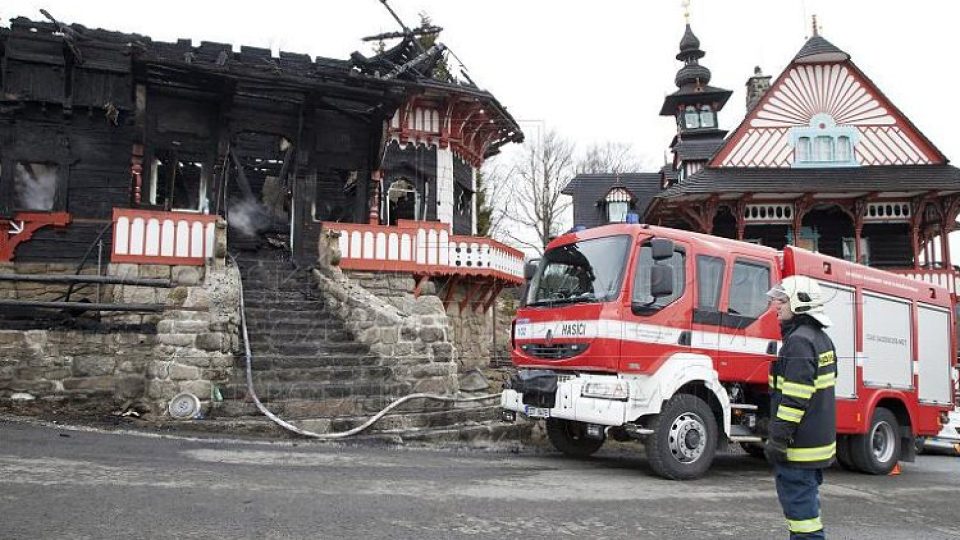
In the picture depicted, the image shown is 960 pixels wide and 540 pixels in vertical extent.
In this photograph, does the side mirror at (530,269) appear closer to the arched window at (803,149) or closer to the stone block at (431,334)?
the stone block at (431,334)

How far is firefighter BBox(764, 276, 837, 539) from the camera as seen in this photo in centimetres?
402

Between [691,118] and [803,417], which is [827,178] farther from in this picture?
[803,417]

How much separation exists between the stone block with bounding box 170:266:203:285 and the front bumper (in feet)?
25.5

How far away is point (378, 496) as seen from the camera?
18.8ft

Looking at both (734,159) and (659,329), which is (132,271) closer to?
(659,329)

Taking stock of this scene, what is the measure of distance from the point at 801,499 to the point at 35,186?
1671 centimetres

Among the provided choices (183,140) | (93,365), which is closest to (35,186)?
(183,140)

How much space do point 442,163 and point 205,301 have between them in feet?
36.4

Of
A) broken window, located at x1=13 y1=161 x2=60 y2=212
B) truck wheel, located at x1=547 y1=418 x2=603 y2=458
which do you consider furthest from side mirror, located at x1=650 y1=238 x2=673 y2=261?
broken window, located at x1=13 y1=161 x2=60 y2=212

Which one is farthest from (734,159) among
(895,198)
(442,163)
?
(442,163)

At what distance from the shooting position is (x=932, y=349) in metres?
10.0

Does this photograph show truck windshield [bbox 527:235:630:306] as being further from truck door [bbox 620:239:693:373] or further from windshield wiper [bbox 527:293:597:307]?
truck door [bbox 620:239:693:373]

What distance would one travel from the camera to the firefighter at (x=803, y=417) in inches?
158

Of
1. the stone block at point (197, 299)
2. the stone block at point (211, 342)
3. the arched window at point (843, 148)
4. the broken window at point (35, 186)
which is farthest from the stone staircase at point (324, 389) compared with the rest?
the arched window at point (843, 148)
